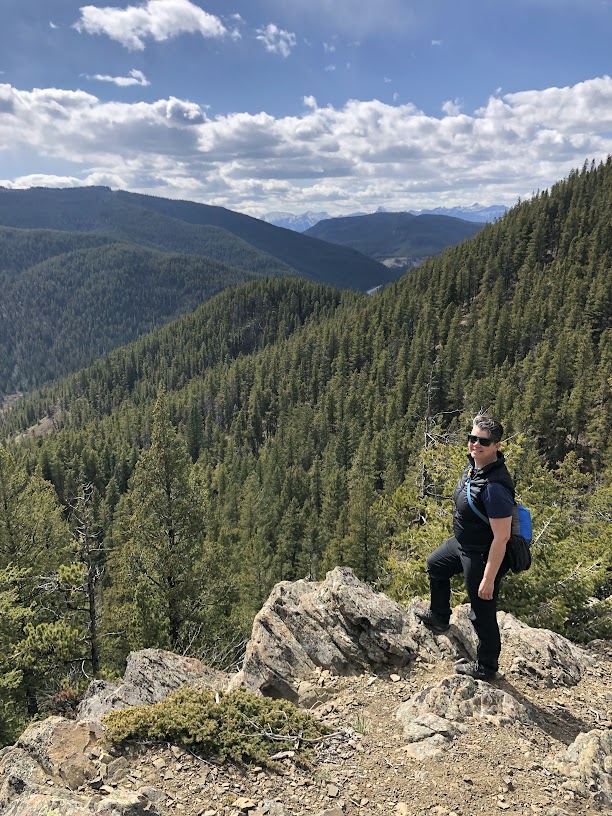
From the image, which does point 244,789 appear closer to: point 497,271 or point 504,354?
point 504,354

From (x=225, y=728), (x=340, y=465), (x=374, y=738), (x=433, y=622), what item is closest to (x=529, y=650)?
(x=433, y=622)

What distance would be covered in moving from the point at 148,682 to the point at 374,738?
594 centimetres

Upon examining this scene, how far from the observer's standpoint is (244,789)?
6383 mm

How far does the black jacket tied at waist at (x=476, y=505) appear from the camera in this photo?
24.1 ft

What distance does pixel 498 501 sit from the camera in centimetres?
712

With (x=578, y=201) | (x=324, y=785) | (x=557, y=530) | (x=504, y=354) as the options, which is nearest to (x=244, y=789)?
(x=324, y=785)

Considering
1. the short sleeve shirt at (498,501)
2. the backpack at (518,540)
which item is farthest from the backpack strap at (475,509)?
the short sleeve shirt at (498,501)

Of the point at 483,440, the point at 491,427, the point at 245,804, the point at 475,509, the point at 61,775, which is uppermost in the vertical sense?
the point at 491,427

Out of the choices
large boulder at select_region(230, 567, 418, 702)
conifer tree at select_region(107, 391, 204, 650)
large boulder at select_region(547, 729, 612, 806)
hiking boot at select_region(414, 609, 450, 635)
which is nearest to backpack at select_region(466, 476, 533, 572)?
large boulder at select_region(547, 729, 612, 806)

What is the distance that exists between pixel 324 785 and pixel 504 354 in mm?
122531

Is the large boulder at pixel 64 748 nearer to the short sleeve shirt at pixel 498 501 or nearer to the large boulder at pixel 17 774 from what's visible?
the large boulder at pixel 17 774

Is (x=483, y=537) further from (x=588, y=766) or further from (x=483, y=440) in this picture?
(x=588, y=766)

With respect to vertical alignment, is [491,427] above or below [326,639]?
above

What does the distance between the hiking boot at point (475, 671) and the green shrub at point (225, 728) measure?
2.76 metres
